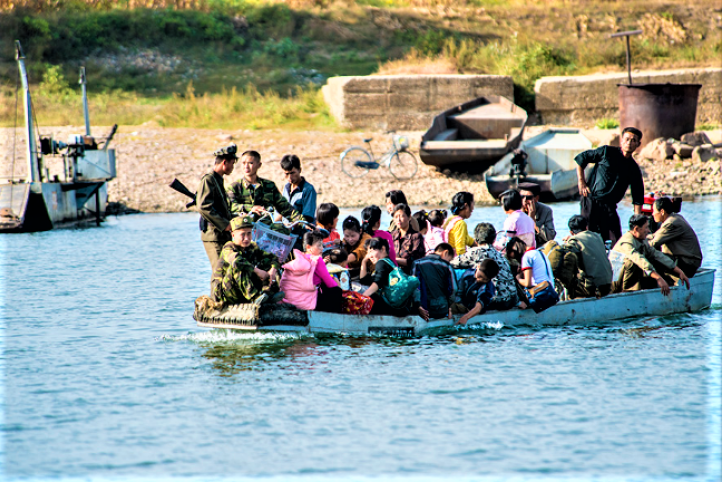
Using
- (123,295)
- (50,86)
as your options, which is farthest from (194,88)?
(123,295)

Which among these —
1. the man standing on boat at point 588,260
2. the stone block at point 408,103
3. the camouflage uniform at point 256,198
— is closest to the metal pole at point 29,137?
the stone block at point 408,103

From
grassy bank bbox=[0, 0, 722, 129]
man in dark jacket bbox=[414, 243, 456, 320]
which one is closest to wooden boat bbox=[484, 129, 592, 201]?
grassy bank bbox=[0, 0, 722, 129]

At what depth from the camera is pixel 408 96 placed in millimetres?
28141

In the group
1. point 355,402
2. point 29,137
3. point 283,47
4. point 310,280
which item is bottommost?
point 355,402

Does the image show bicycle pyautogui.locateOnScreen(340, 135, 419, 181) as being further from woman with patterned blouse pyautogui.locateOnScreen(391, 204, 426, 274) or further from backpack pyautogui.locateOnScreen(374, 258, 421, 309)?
backpack pyautogui.locateOnScreen(374, 258, 421, 309)

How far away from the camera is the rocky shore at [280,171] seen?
23.7 m

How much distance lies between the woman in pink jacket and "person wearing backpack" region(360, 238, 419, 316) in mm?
386

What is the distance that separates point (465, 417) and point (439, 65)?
960 inches

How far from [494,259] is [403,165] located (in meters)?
16.3

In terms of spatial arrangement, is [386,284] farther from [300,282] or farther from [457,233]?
[457,233]

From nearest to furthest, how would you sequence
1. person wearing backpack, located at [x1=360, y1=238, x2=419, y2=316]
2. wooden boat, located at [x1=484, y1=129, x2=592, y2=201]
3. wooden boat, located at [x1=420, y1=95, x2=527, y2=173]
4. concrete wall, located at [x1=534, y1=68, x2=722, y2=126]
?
person wearing backpack, located at [x1=360, y1=238, x2=419, y2=316], wooden boat, located at [x1=484, y1=129, x2=592, y2=201], wooden boat, located at [x1=420, y1=95, x2=527, y2=173], concrete wall, located at [x1=534, y1=68, x2=722, y2=126]

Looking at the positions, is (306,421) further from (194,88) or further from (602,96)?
(194,88)

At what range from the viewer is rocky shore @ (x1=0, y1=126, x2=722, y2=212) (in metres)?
23.7

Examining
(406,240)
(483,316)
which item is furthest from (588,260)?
(406,240)
